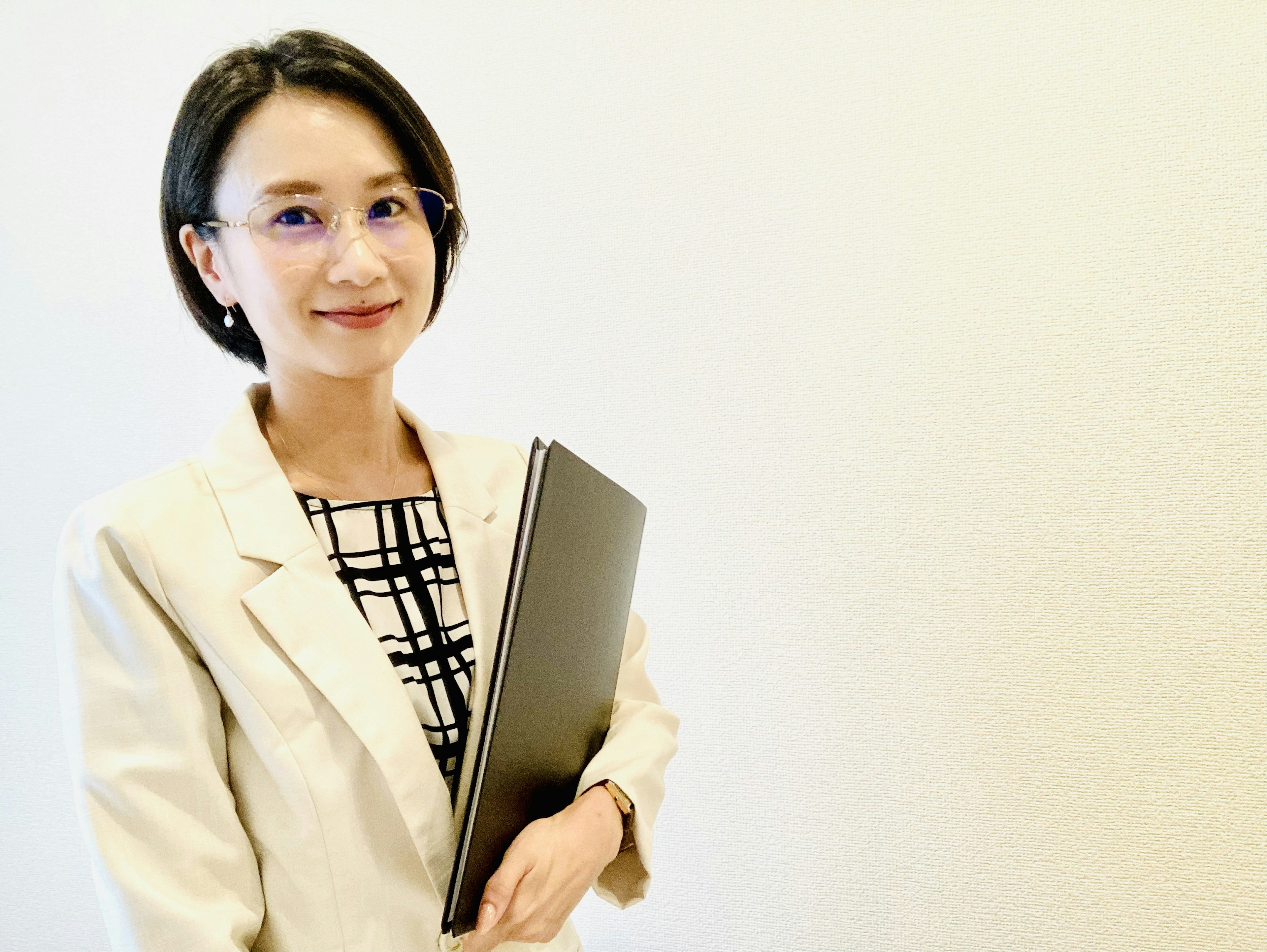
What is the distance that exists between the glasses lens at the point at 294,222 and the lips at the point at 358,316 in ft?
0.21

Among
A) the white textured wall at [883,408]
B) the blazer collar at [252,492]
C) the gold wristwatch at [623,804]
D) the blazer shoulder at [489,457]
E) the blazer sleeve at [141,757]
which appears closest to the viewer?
the blazer sleeve at [141,757]

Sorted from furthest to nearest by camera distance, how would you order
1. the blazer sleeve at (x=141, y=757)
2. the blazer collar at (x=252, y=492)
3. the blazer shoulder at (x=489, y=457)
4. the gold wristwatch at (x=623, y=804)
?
the blazer shoulder at (x=489, y=457)
the gold wristwatch at (x=623, y=804)
the blazer collar at (x=252, y=492)
the blazer sleeve at (x=141, y=757)

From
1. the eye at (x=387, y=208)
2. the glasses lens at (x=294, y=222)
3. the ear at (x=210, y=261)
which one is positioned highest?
the eye at (x=387, y=208)

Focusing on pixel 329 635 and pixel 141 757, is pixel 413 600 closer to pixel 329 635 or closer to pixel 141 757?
pixel 329 635

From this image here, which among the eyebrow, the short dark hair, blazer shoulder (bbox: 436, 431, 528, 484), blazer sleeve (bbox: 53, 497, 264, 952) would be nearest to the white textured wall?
blazer shoulder (bbox: 436, 431, 528, 484)

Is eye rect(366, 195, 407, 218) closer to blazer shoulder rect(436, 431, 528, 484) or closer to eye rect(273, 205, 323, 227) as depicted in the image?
eye rect(273, 205, 323, 227)

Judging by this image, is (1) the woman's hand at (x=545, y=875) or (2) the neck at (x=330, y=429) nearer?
(1) the woman's hand at (x=545, y=875)

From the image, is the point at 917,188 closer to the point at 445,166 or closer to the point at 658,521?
the point at 658,521

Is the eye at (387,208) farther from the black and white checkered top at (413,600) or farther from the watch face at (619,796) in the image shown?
the watch face at (619,796)

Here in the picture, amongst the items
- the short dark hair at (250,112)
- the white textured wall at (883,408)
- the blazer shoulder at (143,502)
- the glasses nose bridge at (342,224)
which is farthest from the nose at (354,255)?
the white textured wall at (883,408)

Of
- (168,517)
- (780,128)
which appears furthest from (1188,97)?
(168,517)

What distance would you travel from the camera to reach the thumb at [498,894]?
2.68 feet

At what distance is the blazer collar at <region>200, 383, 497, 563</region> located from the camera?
898mm

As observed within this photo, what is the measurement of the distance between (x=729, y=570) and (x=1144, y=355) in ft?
2.32
